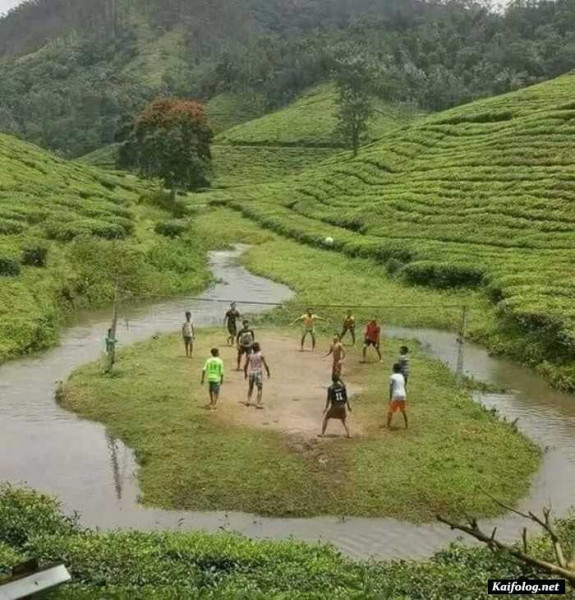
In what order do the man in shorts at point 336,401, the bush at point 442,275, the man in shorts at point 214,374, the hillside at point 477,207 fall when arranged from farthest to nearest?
the bush at point 442,275 < the hillside at point 477,207 < the man in shorts at point 214,374 < the man in shorts at point 336,401

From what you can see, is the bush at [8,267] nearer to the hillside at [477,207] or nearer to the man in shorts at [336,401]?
the hillside at [477,207]

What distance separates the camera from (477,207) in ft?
131

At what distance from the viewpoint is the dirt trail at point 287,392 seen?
16.4 m

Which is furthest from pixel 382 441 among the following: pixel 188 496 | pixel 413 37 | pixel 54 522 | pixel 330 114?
pixel 413 37

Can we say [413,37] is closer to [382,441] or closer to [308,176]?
[308,176]

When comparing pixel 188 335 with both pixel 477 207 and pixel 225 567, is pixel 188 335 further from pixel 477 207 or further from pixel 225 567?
pixel 477 207

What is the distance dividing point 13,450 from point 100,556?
6038mm

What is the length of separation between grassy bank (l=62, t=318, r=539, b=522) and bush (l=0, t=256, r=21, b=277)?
1008 cm

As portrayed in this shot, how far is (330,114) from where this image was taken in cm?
8900

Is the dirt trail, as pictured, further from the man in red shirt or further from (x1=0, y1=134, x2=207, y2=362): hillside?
(x1=0, y1=134, x2=207, y2=362): hillside

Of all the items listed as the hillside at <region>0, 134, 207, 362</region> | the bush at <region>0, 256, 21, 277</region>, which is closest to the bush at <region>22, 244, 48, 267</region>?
the hillside at <region>0, 134, 207, 362</region>

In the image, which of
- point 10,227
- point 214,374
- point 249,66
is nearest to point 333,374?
point 214,374

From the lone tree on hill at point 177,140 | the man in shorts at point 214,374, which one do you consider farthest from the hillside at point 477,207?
the man in shorts at point 214,374

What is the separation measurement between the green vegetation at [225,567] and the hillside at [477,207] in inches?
461
